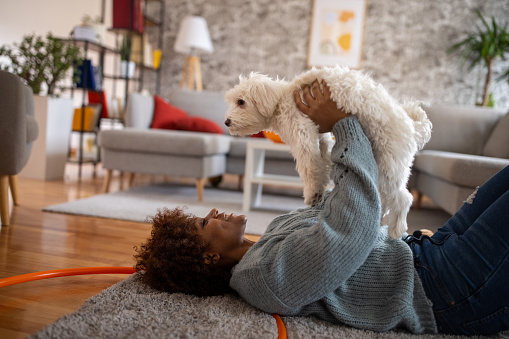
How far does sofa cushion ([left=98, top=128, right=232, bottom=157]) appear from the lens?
362 centimetres

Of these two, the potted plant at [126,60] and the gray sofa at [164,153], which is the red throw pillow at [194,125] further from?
the potted plant at [126,60]

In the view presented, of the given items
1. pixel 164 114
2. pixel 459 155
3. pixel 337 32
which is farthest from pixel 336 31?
pixel 459 155

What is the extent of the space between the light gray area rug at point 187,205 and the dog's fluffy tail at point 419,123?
5.01 feet

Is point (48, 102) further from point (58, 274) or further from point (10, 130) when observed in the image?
point (58, 274)

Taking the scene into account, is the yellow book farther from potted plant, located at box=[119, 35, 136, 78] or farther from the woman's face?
the woman's face

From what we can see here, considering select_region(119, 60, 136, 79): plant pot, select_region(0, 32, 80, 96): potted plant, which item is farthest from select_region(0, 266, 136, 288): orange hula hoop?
select_region(119, 60, 136, 79): plant pot

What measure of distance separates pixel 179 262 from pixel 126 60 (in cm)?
483

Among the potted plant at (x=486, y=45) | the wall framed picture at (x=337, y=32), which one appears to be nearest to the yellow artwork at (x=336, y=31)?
the wall framed picture at (x=337, y=32)

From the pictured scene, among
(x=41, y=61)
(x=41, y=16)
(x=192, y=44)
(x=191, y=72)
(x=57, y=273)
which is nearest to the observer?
(x=57, y=273)

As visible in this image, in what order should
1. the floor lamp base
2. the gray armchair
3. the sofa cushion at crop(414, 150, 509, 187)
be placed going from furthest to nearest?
the floor lamp base, the sofa cushion at crop(414, 150, 509, 187), the gray armchair

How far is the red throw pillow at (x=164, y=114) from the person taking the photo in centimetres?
443

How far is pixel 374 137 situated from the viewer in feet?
4.13

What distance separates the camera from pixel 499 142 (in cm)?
356

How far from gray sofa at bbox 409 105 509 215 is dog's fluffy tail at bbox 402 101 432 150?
1058mm
